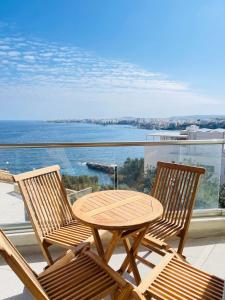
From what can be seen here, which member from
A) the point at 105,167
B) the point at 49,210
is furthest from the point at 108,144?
the point at 49,210

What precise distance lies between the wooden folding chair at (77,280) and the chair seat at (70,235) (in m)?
0.21

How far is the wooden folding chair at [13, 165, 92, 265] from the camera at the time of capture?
233 centimetres

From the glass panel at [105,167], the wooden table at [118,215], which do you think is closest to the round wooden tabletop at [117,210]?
the wooden table at [118,215]

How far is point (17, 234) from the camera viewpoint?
3.11 metres

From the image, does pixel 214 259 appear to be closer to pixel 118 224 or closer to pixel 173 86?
pixel 118 224

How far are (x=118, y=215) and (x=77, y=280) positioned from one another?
0.52 meters

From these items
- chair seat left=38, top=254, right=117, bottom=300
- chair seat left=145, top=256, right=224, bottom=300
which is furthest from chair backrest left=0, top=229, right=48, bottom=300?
chair seat left=145, top=256, right=224, bottom=300

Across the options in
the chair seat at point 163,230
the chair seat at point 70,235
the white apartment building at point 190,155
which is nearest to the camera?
the chair seat at point 70,235

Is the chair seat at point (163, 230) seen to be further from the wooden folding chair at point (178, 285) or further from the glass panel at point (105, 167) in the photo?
the glass panel at point (105, 167)

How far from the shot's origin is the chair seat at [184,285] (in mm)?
1602

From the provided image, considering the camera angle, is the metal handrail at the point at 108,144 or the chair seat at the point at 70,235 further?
the metal handrail at the point at 108,144

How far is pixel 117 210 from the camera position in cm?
210

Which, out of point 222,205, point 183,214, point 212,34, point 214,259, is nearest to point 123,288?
point 183,214

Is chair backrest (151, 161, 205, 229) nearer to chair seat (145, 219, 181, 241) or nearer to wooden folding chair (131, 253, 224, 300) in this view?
chair seat (145, 219, 181, 241)
